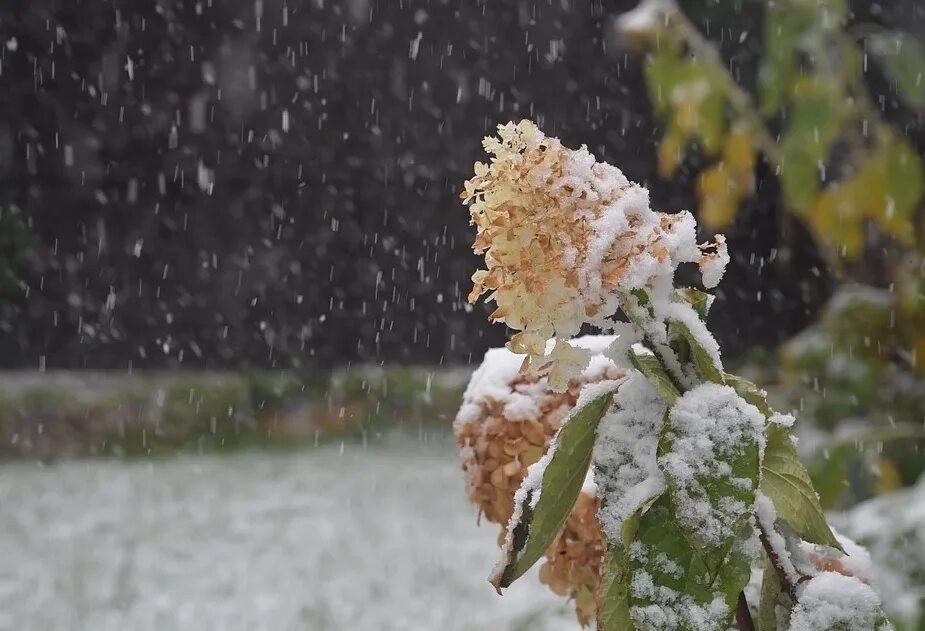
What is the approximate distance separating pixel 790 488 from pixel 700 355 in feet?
0.18

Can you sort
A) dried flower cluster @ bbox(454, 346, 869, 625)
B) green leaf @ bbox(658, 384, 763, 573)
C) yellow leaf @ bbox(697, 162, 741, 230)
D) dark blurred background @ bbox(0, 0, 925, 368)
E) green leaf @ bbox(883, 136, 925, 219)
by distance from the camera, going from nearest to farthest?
green leaf @ bbox(658, 384, 763, 573) → dried flower cluster @ bbox(454, 346, 869, 625) → green leaf @ bbox(883, 136, 925, 219) → yellow leaf @ bbox(697, 162, 741, 230) → dark blurred background @ bbox(0, 0, 925, 368)

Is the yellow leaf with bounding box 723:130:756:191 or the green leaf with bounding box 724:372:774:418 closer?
the green leaf with bounding box 724:372:774:418

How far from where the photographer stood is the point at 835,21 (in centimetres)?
129

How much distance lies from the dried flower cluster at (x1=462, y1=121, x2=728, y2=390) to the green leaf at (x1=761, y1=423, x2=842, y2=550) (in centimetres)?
6

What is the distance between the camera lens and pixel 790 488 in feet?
0.93

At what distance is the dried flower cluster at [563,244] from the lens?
266mm

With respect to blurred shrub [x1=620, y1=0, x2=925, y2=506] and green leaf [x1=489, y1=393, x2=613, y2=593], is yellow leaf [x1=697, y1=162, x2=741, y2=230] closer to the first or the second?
blurred shrub [x1=620, y1=0, x2=925, y2=506]

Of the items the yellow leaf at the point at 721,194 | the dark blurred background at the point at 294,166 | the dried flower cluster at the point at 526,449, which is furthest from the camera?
the dark blurred background at the point at 294,166

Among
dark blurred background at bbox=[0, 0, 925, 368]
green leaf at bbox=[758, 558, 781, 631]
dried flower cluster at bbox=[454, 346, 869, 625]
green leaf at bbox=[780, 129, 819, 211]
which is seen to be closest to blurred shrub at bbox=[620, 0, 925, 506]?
green leaf at bbox=[780, 129, 819, 211]

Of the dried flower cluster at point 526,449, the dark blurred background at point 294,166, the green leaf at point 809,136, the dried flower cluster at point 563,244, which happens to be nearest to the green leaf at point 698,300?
the dried flower cluster at point 563,244

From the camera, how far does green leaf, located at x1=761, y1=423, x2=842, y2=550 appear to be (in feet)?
0.92

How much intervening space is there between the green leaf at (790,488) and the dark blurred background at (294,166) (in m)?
2.42

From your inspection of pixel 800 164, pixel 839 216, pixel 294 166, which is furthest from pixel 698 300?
pixel 294 166

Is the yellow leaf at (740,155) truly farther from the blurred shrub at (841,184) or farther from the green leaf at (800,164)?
the green leaf at (800,164)
